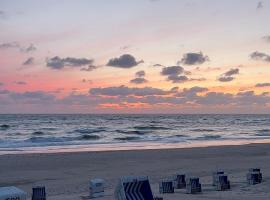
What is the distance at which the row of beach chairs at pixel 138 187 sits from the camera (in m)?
7.64

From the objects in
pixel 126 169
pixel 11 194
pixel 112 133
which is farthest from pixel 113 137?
pixel 11 194

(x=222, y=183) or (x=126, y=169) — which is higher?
(x=222, y=183)

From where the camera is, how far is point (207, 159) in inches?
1008

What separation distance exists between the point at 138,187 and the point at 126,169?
45.7 feet

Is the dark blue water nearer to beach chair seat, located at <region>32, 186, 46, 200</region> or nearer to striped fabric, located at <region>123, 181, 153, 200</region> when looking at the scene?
beach chair seat, located at <region>32, 186, 46, 200</region>

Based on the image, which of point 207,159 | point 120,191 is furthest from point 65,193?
point 207,159

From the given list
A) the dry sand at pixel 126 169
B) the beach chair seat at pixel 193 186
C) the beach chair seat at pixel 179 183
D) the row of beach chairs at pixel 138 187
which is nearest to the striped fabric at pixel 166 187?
the row of beach chairs at pixel 138 187

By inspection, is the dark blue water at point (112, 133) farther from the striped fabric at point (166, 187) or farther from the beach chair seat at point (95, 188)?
the striped fabric at point (166, 187)

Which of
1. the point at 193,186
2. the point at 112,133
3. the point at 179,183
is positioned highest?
the point at 193,186

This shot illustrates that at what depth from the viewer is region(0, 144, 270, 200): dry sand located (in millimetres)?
14047

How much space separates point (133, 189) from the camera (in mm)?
7664

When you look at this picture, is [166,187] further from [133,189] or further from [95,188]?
[133,189]

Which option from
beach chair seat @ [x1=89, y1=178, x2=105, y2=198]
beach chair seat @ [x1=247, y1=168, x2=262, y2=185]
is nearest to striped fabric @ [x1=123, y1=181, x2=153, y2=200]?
beach chair seat @ [x1=89, y1=178, x2=105, y2=198]

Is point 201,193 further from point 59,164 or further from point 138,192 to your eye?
point 59,164
